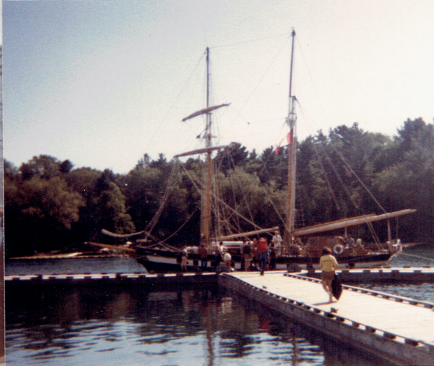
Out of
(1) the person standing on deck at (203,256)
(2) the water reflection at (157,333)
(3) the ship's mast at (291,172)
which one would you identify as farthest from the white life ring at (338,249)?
(2) the water reflection at (157,333)

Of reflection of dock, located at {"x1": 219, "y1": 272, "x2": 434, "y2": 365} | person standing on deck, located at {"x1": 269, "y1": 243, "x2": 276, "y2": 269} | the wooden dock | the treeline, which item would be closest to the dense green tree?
the treeline

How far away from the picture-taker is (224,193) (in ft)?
190

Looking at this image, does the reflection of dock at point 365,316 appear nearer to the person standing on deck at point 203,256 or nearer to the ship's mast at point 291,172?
the person standing on deck at point 203,256

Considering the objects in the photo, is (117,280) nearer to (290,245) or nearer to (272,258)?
(272,258)

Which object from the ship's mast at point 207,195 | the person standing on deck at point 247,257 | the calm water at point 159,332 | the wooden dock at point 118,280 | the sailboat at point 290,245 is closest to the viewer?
the calm water at point 159,332

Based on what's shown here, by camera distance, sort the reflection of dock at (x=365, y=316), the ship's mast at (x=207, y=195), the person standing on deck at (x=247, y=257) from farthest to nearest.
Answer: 1. the ship's mast at (x=207, y=195)
2. the person standing on deck at (x=247, y=257)
3. the reflection of dock at (x=365, y=316)

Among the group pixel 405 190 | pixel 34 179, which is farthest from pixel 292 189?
pixel 405 190

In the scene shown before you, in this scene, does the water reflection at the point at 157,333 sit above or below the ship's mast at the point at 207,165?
below

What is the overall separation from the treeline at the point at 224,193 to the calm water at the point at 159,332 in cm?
857

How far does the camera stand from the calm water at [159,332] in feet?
39.4

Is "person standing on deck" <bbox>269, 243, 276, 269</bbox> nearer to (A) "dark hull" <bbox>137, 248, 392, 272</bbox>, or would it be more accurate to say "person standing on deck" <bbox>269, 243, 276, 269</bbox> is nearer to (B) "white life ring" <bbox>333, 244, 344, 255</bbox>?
(A) "dark hull" <bbox>137, 248, 392, 272</bbox>

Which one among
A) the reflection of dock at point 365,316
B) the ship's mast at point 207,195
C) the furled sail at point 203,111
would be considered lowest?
the reflection of dock at point 365,316

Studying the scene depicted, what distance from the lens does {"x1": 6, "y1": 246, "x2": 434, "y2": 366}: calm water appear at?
12023mm

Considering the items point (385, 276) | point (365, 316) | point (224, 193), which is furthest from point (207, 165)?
point (365, 316)
